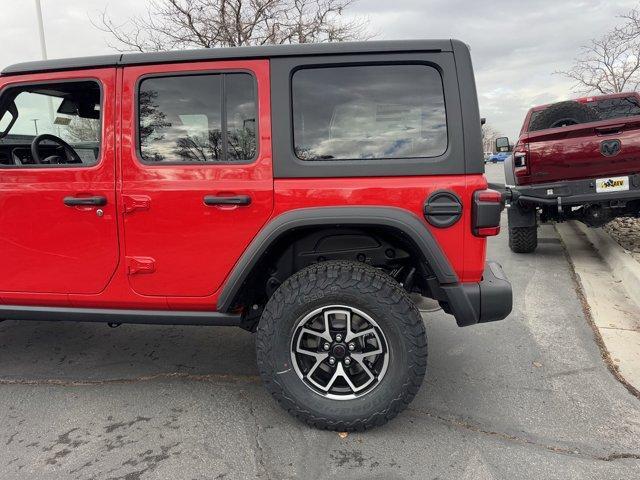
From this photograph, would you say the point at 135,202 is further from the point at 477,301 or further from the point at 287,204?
→ the point at 477,301

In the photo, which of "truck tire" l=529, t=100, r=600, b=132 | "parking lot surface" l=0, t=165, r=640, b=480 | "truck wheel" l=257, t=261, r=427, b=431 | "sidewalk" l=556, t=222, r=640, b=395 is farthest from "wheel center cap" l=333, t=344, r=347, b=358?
"truck tire" l=529, t=100, r=600, b=132

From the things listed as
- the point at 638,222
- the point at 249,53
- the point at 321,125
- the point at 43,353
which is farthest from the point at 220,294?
the point at 638,222

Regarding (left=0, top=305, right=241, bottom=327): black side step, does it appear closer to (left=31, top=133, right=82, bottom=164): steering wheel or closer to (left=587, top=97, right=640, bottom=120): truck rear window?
(left=31, top=133, right=82, bottom=164): steering wheel

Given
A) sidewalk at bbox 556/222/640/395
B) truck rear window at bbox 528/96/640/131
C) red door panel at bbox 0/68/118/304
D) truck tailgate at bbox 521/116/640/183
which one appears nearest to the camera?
red door panel at bbox 0/68/118/304

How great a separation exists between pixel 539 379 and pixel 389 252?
1.38 m

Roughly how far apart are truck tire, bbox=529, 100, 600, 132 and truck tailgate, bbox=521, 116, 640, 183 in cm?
86

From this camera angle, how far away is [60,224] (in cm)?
271

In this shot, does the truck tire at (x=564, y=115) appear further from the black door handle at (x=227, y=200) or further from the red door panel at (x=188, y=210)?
the black door handle at (x=227, y=200)

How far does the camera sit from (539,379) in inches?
123

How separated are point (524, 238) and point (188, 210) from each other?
4.95m

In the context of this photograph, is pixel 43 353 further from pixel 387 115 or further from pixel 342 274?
pixel 387 115

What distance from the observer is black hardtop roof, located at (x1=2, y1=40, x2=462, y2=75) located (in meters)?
2.46

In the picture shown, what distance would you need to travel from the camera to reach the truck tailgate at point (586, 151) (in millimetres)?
5195

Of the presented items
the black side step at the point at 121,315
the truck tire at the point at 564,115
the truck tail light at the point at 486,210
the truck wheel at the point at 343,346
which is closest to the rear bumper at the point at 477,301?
the truck wheel at the point at 343,346
